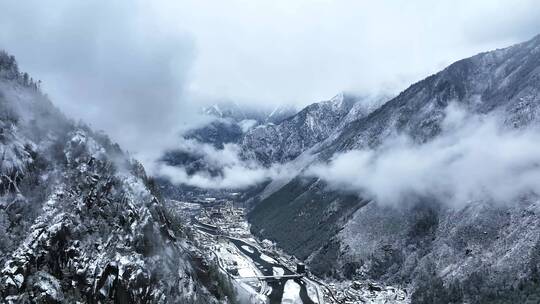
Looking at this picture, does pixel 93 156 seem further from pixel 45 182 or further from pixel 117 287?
pixel 117 287

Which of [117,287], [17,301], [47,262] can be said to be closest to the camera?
[17,301]

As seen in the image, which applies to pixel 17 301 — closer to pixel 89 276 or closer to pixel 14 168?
pixel 89 276

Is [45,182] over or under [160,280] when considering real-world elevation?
over

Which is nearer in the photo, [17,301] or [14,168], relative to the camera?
[17,301]

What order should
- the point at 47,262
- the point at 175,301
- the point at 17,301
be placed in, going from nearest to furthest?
the point at 17,301, the point at 47,262, the point at 175,301

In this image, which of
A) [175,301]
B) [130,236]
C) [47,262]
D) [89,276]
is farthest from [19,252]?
[175,301]

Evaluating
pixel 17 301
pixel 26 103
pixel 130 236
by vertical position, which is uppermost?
pixel 26 103
